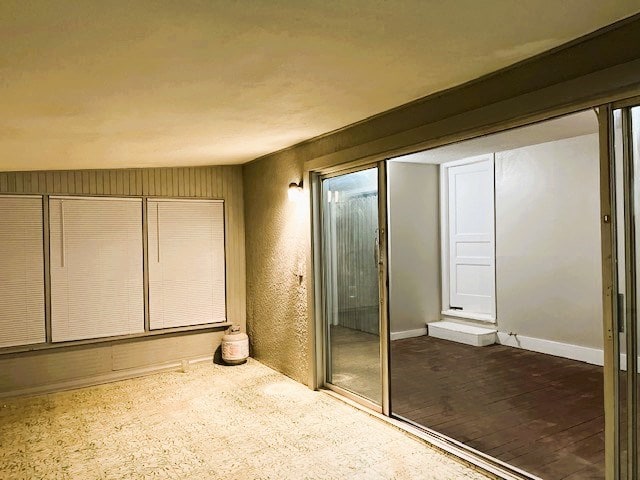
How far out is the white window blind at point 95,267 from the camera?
14.5 ft

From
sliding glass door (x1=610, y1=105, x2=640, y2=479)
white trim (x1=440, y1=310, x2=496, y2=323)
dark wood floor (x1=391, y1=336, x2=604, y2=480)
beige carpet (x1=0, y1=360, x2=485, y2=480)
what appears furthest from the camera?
white trim (x1=440, y1=310, x2=496, y2=323)

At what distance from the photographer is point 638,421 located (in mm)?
2014

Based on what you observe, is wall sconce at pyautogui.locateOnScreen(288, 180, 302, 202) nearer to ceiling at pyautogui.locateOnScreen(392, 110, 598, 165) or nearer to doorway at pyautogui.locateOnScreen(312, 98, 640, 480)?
doorway at pyautogui.locateOnScreen(312, 98, 640, 480)

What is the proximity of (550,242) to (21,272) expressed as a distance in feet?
18.3

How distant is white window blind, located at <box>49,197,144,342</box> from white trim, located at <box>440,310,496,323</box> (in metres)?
4.10

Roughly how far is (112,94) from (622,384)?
2.75m

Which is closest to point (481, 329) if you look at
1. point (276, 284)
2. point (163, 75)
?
point (276, 284)

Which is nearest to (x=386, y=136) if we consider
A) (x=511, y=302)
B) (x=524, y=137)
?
(x=524, y=137)

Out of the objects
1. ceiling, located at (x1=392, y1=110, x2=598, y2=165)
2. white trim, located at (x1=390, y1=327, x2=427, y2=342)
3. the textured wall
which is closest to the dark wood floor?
white trim, located at (x1=390, y1=327, x2=427, y2=342)

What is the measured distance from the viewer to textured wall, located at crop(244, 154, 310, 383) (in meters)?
4.37

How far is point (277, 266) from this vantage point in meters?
4.77

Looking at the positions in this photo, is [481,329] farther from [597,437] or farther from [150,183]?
[150,183]

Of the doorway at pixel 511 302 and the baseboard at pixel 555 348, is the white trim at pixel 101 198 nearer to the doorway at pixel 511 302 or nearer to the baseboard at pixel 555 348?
Result: the doorway at pixel 511 302

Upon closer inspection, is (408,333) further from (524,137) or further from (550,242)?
(524,137)
